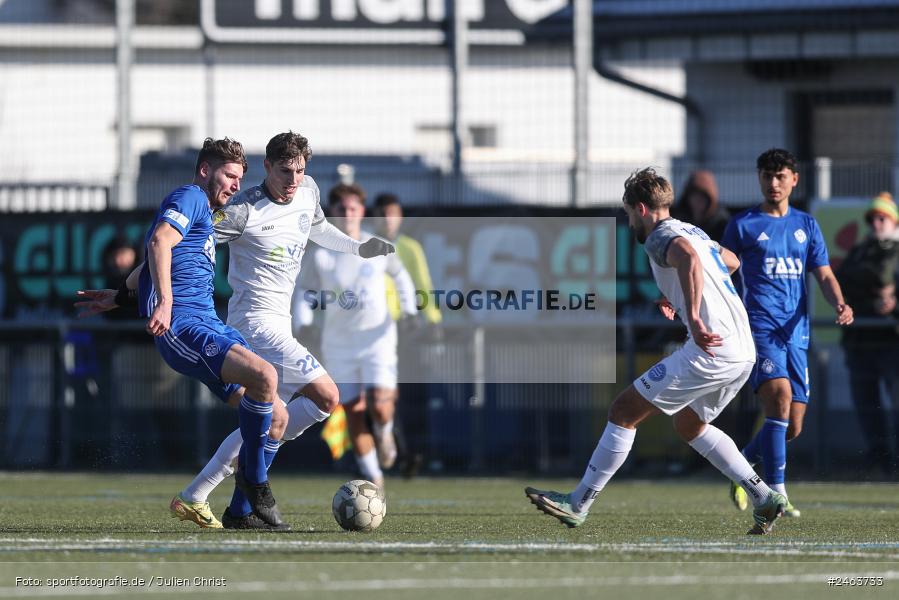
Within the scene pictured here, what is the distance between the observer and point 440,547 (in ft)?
26.4

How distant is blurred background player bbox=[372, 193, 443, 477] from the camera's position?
47.1 feet

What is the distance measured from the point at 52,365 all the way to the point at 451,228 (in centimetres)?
382

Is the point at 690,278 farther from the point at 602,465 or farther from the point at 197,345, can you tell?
the point at 197,345

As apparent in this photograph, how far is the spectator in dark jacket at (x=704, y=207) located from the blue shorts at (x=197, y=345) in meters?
5.52

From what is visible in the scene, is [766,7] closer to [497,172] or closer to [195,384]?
[497,172]

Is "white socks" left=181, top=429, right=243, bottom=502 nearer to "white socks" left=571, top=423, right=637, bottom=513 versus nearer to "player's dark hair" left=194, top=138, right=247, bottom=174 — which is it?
"player's dark hair" left=194, top=138, right=247, bottom=174

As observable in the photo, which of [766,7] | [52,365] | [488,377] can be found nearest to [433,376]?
[488,377]

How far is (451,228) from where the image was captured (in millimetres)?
17078

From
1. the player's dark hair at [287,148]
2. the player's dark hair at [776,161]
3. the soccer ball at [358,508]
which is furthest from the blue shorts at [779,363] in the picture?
the player's dark hair at [287,148]

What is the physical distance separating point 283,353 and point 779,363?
290cm

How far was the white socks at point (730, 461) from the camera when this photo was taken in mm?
9258

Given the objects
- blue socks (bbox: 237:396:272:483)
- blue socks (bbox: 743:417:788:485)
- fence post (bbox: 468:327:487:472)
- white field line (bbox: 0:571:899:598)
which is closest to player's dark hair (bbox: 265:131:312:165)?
blue socks (bbox: 237:396:272:483)

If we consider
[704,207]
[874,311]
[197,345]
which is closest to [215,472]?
[197,345]

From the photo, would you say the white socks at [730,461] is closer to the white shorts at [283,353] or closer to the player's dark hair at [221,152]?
the white shorts at [283,353]
